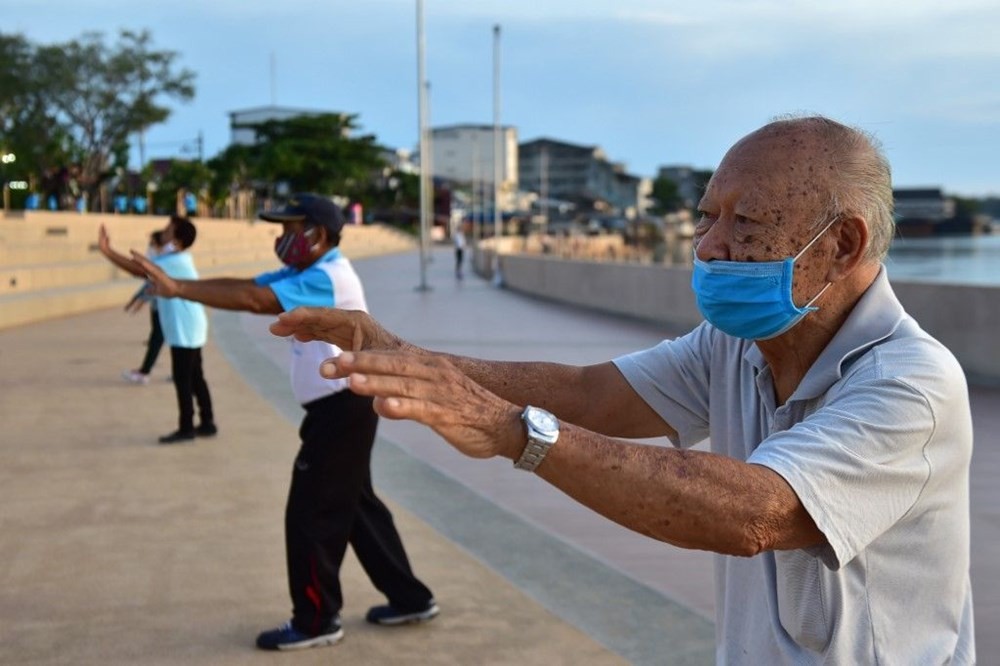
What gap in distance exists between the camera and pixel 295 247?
527 cm

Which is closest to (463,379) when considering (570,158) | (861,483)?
(861,483)

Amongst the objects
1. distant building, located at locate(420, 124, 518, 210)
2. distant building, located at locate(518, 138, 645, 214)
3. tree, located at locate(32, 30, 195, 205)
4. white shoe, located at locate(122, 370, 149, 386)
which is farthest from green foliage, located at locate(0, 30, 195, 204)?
distant building, located at locate(518, 138, 645, 214)

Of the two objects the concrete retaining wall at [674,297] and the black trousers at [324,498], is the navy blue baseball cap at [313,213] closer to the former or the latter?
the black trousers at [324,498]

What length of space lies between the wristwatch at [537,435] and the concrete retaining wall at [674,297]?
36.7ft

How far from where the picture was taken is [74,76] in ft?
186

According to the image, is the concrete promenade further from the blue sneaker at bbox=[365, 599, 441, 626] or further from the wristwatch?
the wristwatch

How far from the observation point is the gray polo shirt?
1.93 metres

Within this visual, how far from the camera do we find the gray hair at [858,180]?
2.16 m

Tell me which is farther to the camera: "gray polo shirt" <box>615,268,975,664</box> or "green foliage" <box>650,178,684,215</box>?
"green foliage" <box>650,178,684,215</box>

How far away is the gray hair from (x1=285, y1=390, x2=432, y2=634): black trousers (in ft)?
10.3

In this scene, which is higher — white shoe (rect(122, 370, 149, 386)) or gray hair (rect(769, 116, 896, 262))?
gray hair (rect(769, 116, 896, 262))

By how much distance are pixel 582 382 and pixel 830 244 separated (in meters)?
0.76

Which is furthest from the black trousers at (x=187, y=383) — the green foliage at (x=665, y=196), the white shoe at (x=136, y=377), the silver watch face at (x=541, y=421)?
the green foliage at (x=665, y=196)

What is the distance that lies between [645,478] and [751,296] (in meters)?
0.46
